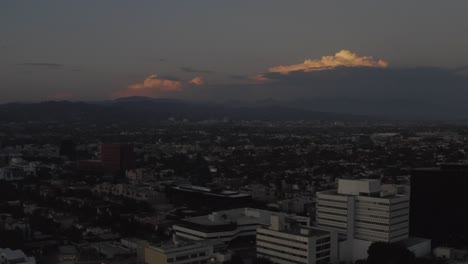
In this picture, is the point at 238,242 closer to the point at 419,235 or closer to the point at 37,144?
the point at 419,235

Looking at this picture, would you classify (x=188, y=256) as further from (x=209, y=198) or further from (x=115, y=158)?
(x=115, y=158)

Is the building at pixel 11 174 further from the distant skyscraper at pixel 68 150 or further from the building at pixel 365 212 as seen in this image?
the building at pixel 365 212

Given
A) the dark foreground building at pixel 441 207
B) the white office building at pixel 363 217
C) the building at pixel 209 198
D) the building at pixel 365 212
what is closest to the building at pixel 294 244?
the white office building at pixel 363 217

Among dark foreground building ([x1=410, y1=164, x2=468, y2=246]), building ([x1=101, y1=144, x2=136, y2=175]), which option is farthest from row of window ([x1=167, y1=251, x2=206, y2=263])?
building ([x1=101, y1=144, x2=136, y2=175])

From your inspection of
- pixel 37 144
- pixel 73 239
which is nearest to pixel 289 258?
pixel 73 239

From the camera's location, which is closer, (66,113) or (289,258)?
(289,258)

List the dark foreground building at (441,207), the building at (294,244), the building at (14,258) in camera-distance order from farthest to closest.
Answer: the dark foreground building at (441,207) < the building at (294,244) < the building at (14,258)
